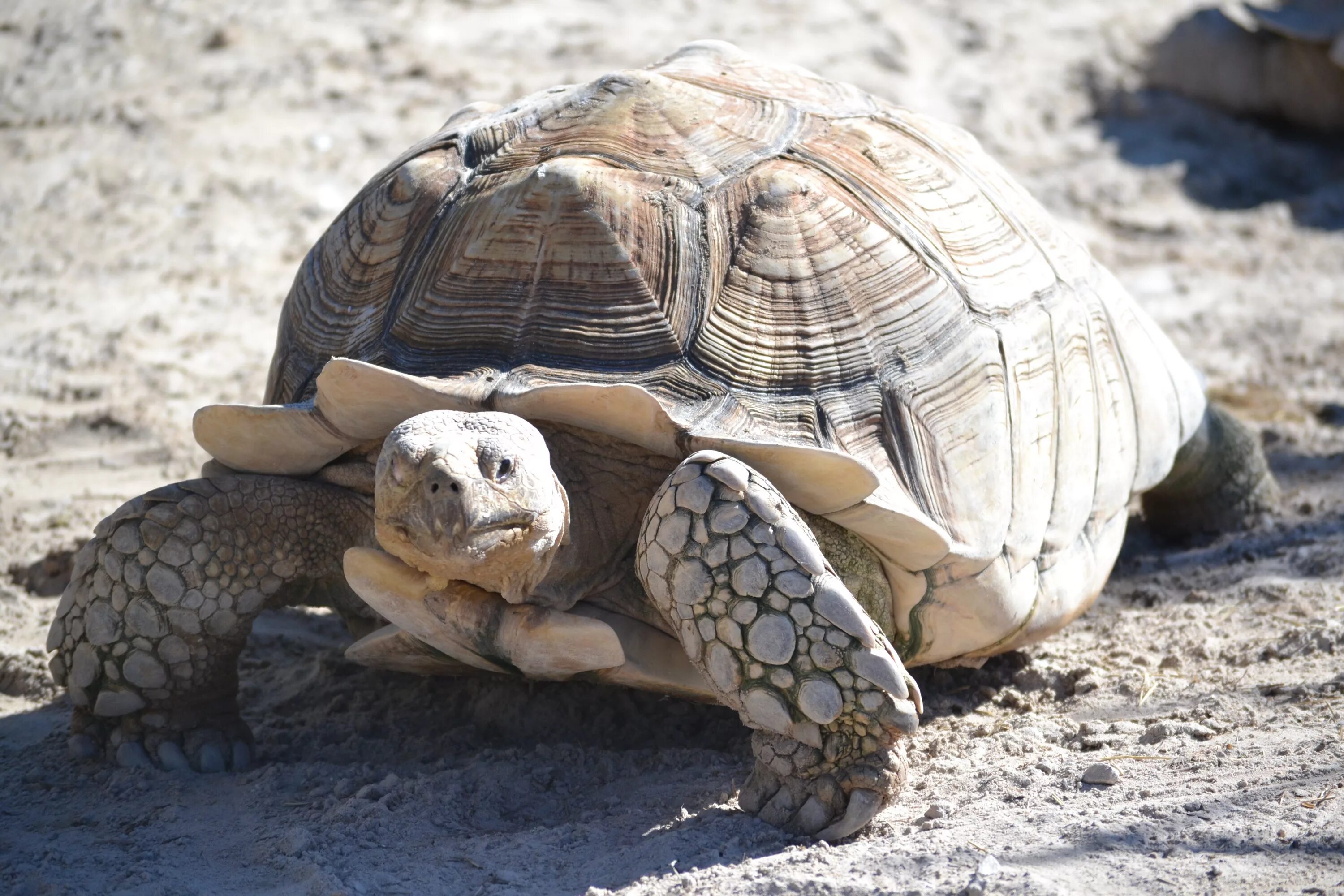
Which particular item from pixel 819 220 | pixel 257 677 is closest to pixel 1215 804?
pixel 819 220

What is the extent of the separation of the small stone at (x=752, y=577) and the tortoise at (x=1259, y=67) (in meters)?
7.26

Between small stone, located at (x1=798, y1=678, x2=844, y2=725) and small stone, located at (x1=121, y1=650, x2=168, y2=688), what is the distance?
60.1 inches

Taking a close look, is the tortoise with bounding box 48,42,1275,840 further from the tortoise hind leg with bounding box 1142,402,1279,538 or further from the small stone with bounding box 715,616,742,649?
Result: the tortoise hind leg with bounding box 1142,402,1279,538

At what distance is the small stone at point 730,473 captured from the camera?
8.63ft

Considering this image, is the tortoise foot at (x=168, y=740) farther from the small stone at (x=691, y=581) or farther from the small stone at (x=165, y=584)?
the small stone at (x=691, y=581)

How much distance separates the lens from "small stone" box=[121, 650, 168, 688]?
3.05 metres

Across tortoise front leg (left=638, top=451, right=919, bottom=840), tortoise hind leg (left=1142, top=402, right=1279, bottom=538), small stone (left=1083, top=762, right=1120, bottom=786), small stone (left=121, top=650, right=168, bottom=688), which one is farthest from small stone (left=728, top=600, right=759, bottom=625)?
tortoise hind leg (left=1142, top=402, right=1279, bottom=538)

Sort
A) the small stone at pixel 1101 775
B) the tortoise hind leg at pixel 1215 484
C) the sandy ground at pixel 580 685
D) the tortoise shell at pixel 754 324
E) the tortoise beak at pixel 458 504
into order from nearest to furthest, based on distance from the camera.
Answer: the tortoise beak at pixel 458 504
the sandy ground at pixel 580 685
the small stone at pixel 1101 775
the tortoise shell at pixel 754 324
the tortoise hind leg at pixel 1215 484

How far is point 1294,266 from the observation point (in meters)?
6.80

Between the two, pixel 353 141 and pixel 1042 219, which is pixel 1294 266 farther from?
pixel 353 141

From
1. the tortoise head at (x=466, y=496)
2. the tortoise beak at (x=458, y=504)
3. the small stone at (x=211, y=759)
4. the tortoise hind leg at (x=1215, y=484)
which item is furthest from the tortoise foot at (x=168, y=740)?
the tortoise hind leg at (x=1215, y=484)

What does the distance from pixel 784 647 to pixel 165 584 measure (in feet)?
4.77

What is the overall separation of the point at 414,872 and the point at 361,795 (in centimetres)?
34

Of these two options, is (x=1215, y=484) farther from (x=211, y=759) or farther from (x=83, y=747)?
(x=83, y=747)
